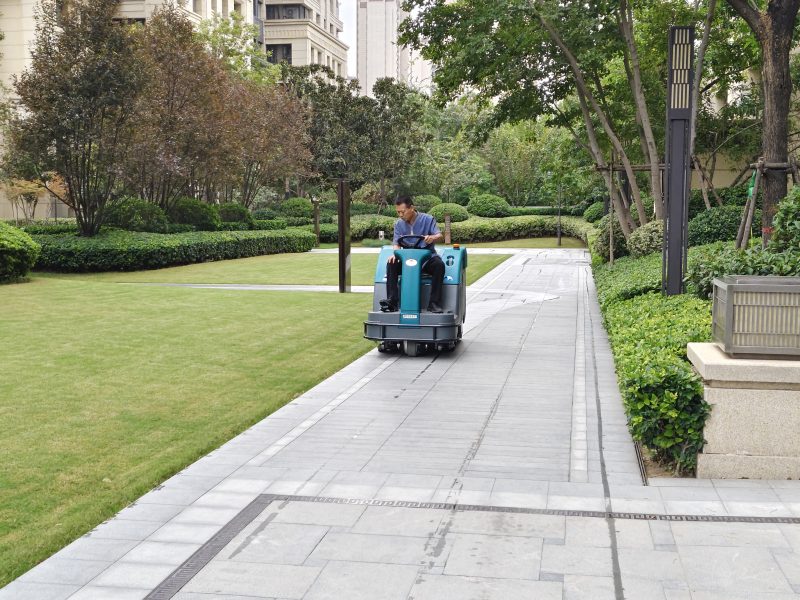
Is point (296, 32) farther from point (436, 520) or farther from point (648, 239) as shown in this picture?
point (436, 520)

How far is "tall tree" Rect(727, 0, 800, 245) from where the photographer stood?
45.0ft

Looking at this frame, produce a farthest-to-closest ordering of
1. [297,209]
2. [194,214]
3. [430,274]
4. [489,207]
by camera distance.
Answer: [489,207]
[297,209]
[194,214]
[430,274]

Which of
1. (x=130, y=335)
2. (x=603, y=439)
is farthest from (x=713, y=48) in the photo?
(x=603, y=439)

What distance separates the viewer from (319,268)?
25656mm

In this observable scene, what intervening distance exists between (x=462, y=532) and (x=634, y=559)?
0.89 m

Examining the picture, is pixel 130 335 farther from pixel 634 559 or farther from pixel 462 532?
pixel 634 559

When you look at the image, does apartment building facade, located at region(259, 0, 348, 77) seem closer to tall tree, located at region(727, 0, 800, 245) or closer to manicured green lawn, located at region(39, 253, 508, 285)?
manicured green lawn, located at region(39, 253, 508, 285)

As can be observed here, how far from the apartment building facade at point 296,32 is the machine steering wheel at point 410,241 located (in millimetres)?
71621

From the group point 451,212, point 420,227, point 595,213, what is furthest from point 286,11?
point 420,227

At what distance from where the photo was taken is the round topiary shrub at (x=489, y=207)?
4997 cm

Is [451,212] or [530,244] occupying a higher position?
[451,212]

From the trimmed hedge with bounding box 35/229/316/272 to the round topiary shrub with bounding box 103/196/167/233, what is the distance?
1582mm

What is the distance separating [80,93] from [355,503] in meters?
22.1

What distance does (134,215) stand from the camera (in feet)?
93.6
